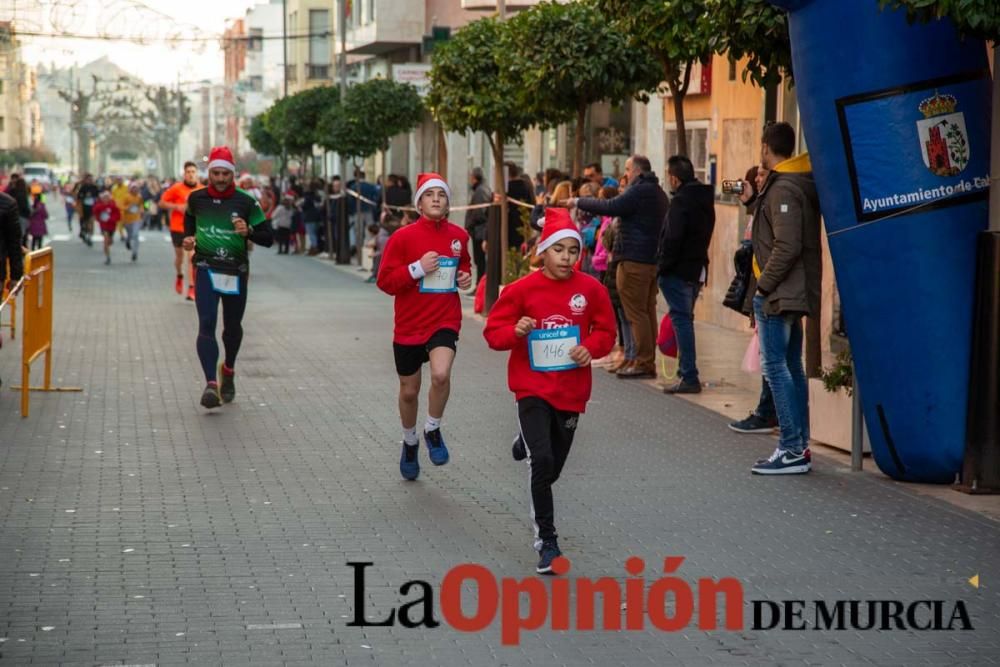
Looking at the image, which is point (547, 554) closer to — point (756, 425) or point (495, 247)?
point (756, 425)

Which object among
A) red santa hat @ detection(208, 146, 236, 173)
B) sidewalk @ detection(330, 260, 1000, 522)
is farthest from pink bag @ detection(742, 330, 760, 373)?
red santa hat @ detection(208, 146, 236, 173)

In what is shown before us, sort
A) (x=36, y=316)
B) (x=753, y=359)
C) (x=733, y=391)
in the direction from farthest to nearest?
1. (x=733, y=391)
2. (x=36, y=316)
3. (x=753, y=359)

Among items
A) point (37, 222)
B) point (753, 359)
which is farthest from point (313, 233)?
point (753, 359)

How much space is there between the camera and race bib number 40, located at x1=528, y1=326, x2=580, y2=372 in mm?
8070

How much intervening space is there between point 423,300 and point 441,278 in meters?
0.16

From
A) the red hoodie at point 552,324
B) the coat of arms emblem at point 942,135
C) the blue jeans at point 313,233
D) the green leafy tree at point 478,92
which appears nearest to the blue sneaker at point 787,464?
the coat of arms emblem at point 942,135

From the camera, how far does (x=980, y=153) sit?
987 centimetres

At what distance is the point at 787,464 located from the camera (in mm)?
10523

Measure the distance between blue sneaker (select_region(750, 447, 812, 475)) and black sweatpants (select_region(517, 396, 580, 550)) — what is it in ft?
8.68

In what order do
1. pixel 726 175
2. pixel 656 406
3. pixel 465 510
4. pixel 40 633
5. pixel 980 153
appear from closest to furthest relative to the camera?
pixel 40 633 < pixel 465 510 < pixel 980 153 < pixel 656 406 < pixel 726 175

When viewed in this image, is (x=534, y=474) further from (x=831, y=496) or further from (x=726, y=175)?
(x=726, y=175)

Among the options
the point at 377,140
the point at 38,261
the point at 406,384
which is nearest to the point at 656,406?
the point at 406,384

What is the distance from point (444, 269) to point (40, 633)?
163 inches

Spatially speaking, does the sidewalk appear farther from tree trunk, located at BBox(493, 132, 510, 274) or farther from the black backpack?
the black backpack
